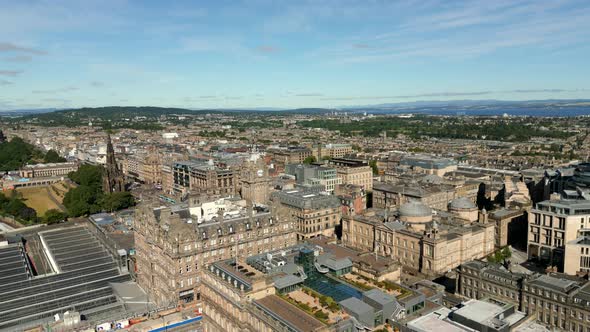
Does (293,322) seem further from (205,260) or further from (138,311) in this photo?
(138,311)

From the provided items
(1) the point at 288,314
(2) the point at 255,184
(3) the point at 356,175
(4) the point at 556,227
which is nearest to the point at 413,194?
(3) the point at 356,175

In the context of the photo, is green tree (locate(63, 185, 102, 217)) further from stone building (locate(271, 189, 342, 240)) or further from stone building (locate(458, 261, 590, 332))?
stone building (locate(458, 261, 590, 332))

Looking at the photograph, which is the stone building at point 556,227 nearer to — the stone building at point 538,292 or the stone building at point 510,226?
the stone building at point 510,226

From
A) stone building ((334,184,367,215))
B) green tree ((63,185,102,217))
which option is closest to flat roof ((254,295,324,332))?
stone building ((334,184,367,215))

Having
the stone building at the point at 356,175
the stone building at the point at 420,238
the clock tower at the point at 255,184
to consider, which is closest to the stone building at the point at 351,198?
the stone building at the point at 420,238

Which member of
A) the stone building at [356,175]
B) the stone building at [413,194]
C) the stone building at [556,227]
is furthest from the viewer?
the stone building at [356,175]

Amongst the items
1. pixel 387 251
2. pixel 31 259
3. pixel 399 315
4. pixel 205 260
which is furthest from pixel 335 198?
pixel 31 259
